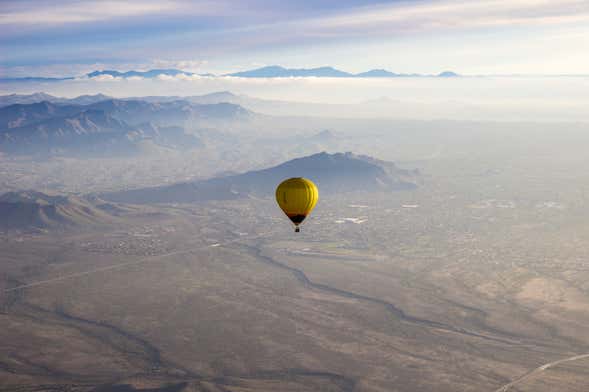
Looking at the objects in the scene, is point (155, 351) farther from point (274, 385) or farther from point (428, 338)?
point (428, 338)

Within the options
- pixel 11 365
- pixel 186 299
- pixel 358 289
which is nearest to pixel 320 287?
pixel 358 289

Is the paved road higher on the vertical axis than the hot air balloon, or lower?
lower

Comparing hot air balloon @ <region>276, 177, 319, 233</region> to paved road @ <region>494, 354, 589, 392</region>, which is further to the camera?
paved road @ <region>494, 354, 589, 392</region>

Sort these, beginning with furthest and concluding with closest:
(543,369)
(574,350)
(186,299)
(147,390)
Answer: (186,299) < (574,350) < (543,369) < (147,390)

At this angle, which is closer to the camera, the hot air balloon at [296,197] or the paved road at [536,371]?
the hot air balloon at [296,197]

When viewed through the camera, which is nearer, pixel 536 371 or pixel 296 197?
pixel 296 197

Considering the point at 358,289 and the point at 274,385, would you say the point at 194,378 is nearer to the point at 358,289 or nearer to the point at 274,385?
the point at 274,385

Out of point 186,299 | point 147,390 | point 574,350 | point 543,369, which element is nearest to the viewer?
point 147,390

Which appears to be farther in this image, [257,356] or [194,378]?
[257,356]

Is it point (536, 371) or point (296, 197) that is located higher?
point (296, 197)

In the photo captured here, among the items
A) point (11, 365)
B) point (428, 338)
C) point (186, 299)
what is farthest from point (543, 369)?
point (11, 365)

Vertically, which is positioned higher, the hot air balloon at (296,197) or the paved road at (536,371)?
the hot air balloon at (296,197)
